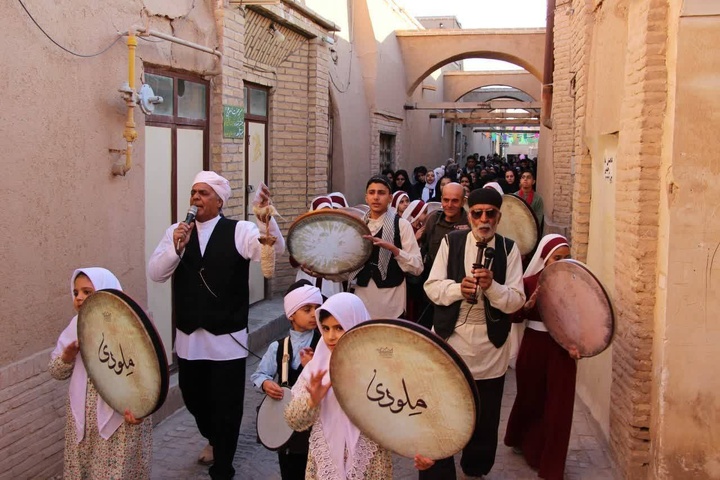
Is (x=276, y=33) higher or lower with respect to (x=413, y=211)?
higher

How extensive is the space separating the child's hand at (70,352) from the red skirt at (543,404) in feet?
8.82

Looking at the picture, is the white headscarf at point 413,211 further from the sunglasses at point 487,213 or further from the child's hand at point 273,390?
the child's hand at point 273,390

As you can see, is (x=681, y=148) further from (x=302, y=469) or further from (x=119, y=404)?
(x=119, y=404)

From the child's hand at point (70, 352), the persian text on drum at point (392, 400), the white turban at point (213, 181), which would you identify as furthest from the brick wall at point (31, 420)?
the persian text on drum at point (392, 400)

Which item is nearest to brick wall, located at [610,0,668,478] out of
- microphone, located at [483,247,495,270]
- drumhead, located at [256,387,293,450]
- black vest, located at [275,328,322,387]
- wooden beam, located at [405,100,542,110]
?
microphone, located at [483,247,495,270]

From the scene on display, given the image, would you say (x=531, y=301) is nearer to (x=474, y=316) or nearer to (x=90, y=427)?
(x=474, y=316)

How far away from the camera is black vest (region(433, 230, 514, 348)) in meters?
4.53

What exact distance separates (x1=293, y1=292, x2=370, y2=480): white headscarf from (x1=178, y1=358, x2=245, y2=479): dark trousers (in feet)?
4.63

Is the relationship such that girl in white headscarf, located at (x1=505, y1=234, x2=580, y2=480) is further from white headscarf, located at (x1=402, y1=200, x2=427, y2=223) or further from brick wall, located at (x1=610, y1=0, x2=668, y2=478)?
white headscarf, located at (x1=402, y1=200, x2=427, y2=223)

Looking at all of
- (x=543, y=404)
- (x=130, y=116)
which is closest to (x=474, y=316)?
(x=543, y=404)

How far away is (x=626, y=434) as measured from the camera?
15.8ft

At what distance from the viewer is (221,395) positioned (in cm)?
479

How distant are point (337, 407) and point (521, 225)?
429 centimetres

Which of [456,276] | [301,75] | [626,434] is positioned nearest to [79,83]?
[456,276]
